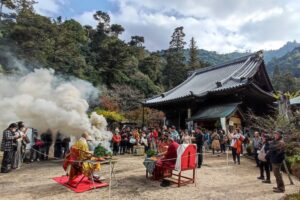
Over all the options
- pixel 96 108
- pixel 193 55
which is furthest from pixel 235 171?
pixel 193 55

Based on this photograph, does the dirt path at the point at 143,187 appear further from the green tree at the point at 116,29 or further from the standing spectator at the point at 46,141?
the green tree at the point at 116,29

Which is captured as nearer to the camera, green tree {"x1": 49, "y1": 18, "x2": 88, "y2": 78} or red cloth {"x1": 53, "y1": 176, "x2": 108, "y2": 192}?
red cloth {"x1": 53, "y1": 176, "x2": 108, "y2": 192}

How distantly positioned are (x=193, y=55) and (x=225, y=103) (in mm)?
34391

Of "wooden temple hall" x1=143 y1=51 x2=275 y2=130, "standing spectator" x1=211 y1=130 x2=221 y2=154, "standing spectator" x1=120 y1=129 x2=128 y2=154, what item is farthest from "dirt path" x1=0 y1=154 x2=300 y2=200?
"wooden temple hall" x1=143 y1=51 x2=275 y2=130

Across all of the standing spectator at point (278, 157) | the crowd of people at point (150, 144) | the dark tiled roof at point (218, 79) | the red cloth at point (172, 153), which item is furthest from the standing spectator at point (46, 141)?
the dark tiled roof at point (218, 79)

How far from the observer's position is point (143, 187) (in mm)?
8242

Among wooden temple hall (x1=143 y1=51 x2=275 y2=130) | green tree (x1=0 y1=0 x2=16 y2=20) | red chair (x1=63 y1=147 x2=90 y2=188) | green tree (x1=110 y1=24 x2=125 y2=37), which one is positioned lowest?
red chair (x1=63 y1=147 x2=90 y2=188)

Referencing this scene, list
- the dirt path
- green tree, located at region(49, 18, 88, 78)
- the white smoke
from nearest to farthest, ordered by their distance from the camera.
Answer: the dirt path
the white smoke
green tree, located at region(49, 18, 88, 78)

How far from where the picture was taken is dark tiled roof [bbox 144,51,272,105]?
20.4 metres

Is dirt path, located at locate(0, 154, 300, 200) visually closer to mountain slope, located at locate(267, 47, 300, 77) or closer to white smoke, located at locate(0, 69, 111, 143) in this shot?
white smoke, located at locate(0, 69, 111, 143)

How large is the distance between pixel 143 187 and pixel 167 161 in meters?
1.09

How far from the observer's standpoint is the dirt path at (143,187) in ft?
24.2

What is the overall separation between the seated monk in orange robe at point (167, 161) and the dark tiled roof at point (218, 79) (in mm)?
11286

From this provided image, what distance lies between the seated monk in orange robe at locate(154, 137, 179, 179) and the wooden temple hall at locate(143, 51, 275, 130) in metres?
9.57
